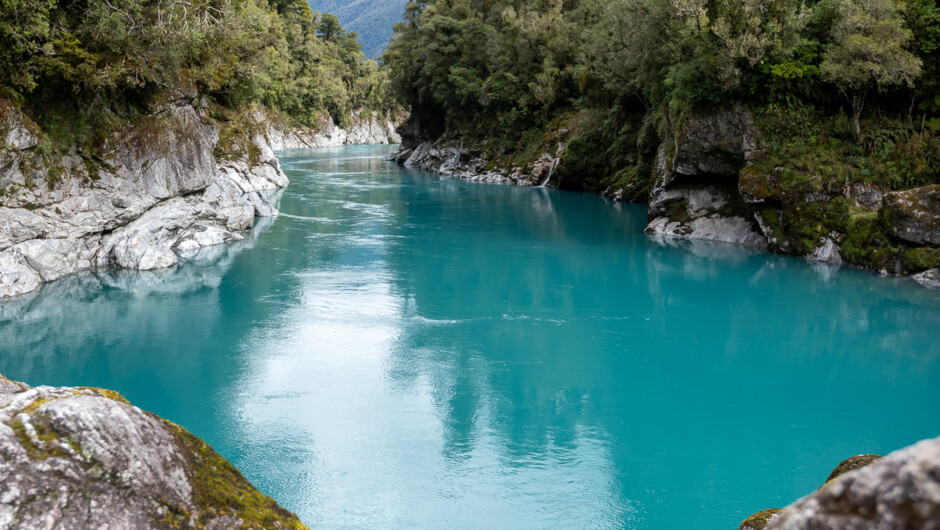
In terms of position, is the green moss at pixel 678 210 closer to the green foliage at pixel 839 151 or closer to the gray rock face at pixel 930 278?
the green foliage at pixel 839 151

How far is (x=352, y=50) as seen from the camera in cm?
10450

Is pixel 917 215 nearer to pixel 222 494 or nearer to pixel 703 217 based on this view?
pixel 703 217

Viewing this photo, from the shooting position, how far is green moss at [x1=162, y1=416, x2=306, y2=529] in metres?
2.91

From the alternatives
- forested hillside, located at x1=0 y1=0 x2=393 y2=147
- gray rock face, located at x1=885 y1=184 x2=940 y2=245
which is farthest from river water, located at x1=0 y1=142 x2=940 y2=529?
→ forested hillside, located at x1=0 y1=0 x2=393 y2=147

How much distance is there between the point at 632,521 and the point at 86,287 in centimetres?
1637

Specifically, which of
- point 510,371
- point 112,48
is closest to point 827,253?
point 510,371

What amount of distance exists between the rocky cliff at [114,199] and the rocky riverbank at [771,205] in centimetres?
1717

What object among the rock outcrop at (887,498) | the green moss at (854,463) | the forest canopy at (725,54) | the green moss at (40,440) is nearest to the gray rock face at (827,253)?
the forest canopy at (725,54)

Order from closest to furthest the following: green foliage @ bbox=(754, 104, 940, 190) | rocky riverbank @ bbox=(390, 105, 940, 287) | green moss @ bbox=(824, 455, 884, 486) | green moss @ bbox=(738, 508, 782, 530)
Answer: green moss @ bbox=(738, 508, 782, 530) → green moss @ bbox=(824, 455, 884, 486) → rocky riverbank @ bbox=(390, 105, 940, 287) → green foliage @ bbox=(754, 104, 940, 190)

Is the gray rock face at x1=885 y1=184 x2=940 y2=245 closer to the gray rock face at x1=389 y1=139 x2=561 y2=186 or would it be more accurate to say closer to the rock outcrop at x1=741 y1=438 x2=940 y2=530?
the rock outcrop at x1=741 y1=438 x2=940 y2=530

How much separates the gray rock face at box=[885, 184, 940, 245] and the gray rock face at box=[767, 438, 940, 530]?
63.8 ft

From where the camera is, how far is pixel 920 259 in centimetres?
1781

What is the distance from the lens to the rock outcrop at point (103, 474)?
243 cm

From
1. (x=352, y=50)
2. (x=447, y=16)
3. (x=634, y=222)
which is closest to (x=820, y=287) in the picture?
(x=634, y=222)
